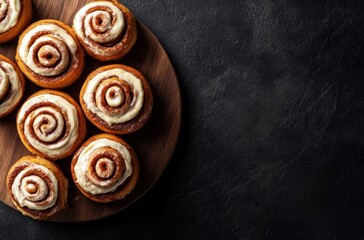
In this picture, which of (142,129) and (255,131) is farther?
(255,131)

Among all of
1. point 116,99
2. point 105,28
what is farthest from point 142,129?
point 105,28

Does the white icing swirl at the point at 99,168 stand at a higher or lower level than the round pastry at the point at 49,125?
lower

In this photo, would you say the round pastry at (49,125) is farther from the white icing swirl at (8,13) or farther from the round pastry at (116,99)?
the white icing swirl at (8,13)

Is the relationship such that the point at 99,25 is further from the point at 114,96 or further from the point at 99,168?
the point at 99,168

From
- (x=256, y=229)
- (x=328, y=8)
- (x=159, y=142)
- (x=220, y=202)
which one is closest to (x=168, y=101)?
(x=159, y=142)

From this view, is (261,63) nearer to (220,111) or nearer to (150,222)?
(220,111)

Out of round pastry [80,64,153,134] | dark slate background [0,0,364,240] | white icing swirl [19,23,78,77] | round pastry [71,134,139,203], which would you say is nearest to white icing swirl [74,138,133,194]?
round pastry [71,134,139,203]

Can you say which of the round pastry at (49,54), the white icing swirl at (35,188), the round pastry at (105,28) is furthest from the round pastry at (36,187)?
the round pastry at (105,28)
